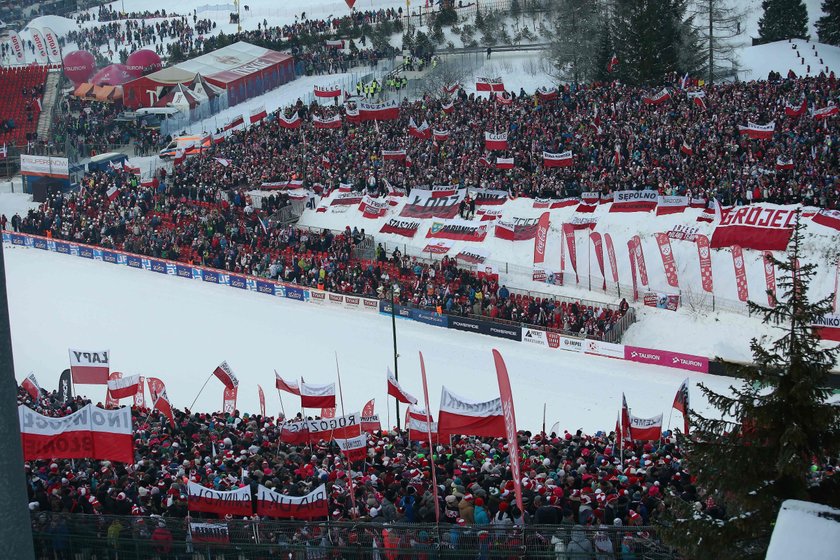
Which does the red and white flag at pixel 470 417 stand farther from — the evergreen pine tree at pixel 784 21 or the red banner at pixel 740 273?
the evergreen pine tree at pixel 784 21

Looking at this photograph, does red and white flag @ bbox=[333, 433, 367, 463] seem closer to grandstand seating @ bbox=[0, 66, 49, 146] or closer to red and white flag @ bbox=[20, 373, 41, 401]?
red and white flag @ bbox=[20, 373, 41, 401]

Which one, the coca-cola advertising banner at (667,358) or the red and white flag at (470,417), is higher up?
the red and white flag at (470,417)

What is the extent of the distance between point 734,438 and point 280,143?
40.3 meters

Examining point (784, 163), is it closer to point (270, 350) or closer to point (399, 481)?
point (270, 350)

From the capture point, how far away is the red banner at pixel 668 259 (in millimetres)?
32469

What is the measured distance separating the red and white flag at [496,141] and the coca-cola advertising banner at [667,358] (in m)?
13.2

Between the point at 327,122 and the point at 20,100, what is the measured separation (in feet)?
82.5

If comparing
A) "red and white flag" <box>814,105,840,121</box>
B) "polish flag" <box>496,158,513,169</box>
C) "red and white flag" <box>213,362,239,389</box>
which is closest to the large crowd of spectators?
"red and white flag" <box>213,362,239,389</box>

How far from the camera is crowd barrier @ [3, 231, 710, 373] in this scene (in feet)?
96.5

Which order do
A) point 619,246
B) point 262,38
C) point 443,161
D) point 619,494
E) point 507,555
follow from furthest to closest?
point 262,38 → point 443,161 → point 619,246 → point 619,494 → point 507,555

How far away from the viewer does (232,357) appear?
104 feet

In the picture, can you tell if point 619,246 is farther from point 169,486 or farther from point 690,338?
point 169,486

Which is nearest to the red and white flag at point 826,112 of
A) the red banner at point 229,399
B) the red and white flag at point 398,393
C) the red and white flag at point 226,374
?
the red and white flag at point 398,393

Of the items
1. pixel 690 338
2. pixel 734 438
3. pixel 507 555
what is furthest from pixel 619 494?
pixel 690 338
